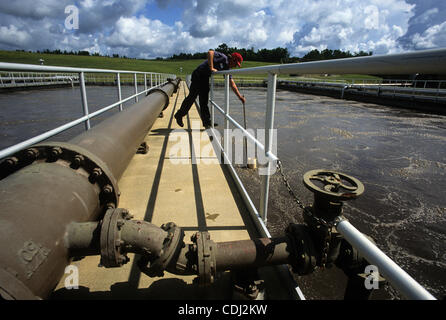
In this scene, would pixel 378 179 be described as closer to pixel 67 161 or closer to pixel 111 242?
pixel 111 242

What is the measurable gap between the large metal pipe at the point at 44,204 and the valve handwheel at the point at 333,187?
1210 millimetres

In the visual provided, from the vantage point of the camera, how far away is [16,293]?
32.7 inches

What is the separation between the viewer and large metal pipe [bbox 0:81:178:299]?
3.13 feet

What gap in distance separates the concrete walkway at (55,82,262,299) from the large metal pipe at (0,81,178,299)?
18.4 inches

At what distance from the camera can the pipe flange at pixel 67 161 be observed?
1.50 m

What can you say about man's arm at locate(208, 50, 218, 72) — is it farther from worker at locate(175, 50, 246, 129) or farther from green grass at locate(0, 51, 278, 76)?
green grass at locate(0, 51, 278, 76)

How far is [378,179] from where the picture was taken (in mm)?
3809

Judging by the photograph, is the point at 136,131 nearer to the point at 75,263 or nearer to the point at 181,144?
the point at 75,263

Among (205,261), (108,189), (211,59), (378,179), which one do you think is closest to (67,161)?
(108,189)

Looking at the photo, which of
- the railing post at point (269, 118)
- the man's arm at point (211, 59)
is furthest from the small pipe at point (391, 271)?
the man's arm at point (211, 59)

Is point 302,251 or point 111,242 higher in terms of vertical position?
point 111,242

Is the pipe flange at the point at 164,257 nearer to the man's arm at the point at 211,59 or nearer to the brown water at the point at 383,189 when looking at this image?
the brown water at the point at 383,189

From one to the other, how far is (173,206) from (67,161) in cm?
124

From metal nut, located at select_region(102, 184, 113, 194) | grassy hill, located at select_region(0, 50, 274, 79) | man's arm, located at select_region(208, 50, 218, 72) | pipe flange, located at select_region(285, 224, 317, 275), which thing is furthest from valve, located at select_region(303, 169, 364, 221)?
grassy hill, located at select_region(0, 50, 274, 79)
